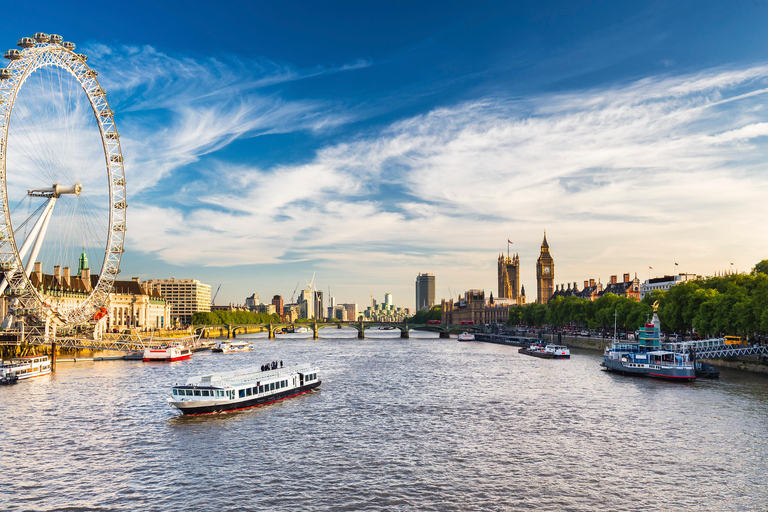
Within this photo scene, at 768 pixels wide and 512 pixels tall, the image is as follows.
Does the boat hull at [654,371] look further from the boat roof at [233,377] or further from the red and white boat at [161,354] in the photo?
the red and white boat at [161,354]

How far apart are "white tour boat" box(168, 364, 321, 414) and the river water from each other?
1.63 metres

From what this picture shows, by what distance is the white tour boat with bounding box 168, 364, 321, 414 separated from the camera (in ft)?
191

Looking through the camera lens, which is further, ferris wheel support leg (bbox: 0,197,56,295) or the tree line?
ferris wheel support leg (bbox: 0,197,56,295)

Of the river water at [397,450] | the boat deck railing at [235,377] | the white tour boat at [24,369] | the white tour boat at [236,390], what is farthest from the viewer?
the white tour boat at [24,369]

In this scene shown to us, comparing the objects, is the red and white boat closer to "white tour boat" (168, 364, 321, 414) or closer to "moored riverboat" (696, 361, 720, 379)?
"white tour boat" (168, 364, 321, 414)

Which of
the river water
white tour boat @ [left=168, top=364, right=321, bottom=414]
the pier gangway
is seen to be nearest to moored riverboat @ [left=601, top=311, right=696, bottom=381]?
the river water

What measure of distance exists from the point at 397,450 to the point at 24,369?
6281 cm

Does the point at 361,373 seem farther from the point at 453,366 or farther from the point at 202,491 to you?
the point at 202,491

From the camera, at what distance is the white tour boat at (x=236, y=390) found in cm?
5831

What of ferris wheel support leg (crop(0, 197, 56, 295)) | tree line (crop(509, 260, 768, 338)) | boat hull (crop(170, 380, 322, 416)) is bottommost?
boat hull (crop(170, 380, 322, 416))

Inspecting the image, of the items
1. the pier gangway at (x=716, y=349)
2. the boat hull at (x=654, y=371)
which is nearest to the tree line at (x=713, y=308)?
the pier gangway at (x=716, y=349)

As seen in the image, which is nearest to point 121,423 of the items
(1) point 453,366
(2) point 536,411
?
(2) point 536,411

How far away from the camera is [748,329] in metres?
95.5

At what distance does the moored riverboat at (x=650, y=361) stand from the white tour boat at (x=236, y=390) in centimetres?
4730
